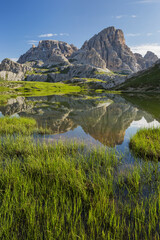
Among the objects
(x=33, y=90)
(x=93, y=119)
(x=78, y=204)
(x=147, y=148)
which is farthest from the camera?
(x=33, y=90)

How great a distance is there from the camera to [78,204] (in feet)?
17.5

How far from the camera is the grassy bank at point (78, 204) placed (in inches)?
171

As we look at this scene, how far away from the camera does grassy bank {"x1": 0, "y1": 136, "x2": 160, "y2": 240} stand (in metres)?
4.33

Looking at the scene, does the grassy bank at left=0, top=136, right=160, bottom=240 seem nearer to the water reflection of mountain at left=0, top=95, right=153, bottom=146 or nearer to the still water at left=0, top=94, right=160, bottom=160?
the still water at left=0, top=94, right=160, bottom=160

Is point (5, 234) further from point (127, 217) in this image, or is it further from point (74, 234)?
point (127, 217)

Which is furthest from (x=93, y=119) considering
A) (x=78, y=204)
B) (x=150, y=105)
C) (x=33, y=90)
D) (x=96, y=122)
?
(x=33, y=90)

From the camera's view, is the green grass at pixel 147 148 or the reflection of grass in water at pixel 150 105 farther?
the reflection of grass in water at pixel 150 105

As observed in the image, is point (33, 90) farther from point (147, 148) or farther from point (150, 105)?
point (147, 148)

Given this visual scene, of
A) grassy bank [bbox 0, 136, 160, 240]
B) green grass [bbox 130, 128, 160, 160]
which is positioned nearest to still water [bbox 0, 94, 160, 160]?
green grass [bbox 130, 128, 160, 160]

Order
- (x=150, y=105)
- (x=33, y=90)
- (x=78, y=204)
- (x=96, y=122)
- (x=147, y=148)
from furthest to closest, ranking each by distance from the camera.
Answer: (x=33, y=90) < (x=150, y=105) < (x=96, y=122) < (x=147, y=148) < (x=78, y=204)

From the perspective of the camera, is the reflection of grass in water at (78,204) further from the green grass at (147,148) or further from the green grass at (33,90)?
the green grass at (33,90)

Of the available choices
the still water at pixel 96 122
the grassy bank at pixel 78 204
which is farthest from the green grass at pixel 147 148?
the grassy bank at pixel 78 204

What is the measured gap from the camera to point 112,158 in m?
9.43

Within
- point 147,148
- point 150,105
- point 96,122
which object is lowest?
point 147,148
